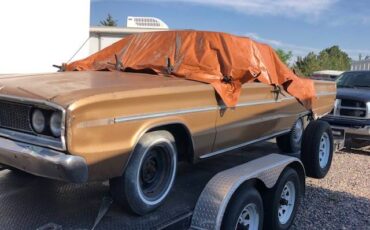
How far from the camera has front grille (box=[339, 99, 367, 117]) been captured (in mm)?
9234

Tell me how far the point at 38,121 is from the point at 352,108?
748 centimetres

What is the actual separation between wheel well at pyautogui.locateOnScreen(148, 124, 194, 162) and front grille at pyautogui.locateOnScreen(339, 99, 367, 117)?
19.8ft

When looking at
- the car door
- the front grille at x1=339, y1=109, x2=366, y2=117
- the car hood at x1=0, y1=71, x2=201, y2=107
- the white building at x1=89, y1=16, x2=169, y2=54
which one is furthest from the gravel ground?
the white building at x1=89, y1=16, x2=169, y2=54

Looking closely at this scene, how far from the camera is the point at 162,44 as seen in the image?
498 centimetres

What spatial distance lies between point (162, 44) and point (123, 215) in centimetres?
212

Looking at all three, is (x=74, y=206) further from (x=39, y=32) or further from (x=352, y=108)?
(x=39, y=32)

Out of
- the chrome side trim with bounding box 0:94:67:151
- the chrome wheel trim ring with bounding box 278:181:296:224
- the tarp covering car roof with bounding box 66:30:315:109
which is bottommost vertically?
the chrome wheel trim ring with bounding box 278:181:296:224

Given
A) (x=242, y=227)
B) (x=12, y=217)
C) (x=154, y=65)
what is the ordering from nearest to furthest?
1. (x=12, y=217)
2. (x=242, y=227)
3. (x=154, y=65)

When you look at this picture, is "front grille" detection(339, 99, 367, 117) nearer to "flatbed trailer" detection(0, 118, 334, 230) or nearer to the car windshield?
the car windshield

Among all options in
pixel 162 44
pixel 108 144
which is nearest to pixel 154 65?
pixel 162 44

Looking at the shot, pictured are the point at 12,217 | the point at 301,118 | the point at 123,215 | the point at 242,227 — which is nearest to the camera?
the point at 12,217

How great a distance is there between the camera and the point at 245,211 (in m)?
3.85

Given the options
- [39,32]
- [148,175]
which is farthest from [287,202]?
[39,32]

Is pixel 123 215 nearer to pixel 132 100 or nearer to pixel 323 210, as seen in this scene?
pixel 132 100
